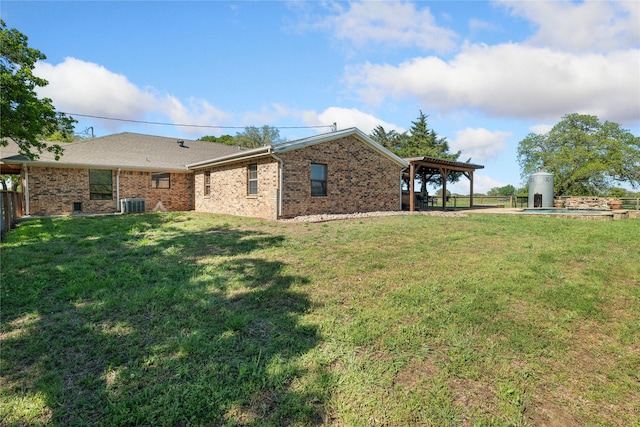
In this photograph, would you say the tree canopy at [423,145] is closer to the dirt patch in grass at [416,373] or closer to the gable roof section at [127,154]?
the gable roof section at [127,154]

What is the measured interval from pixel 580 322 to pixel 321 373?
3015 mm

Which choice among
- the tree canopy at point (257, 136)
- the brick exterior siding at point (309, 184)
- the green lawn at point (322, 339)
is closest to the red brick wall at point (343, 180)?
the brick exterior siding at point (309, 184)

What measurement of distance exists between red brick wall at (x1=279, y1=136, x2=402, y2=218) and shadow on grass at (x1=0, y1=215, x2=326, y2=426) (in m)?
6.63

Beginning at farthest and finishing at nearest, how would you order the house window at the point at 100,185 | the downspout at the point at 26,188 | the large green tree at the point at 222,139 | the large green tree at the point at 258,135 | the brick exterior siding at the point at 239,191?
the large green tree at the point at 258,135 → the large green tree at the point at 222,139 → the house window at the point at 100,185 → the downspout at the point at 26,188 → the brick exterior siding at the point at 239,191

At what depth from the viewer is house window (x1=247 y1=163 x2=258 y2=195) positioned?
12.8 m

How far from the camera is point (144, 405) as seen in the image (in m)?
2.22

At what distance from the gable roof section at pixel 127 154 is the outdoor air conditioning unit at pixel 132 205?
1.87m

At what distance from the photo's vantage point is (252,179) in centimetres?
1301

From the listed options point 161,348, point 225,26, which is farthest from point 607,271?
point 225,26

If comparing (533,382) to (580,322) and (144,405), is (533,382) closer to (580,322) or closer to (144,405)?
(580,322)

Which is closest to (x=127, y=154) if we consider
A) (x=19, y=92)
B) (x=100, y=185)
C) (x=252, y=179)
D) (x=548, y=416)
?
(x=100, y=185)

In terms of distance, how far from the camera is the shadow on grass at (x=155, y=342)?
2205 millimetres

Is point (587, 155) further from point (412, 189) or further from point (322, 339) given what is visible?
point (322, 339)

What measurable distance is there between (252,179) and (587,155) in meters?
30.1
